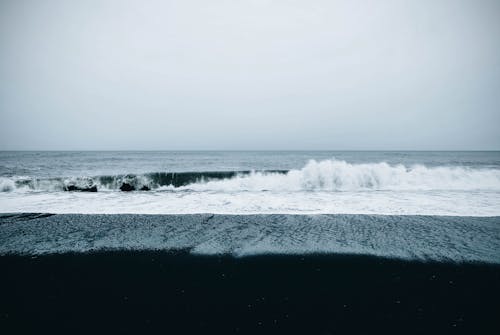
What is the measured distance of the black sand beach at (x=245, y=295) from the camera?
2.51m

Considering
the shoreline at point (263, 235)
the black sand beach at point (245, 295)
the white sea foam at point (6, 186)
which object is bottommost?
the white sea foam at point (6, 186)

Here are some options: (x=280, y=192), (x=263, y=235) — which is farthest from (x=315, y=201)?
(x=263, y=235)

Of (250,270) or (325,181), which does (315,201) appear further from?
(250,270)

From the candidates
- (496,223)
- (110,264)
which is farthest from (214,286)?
(496,223)

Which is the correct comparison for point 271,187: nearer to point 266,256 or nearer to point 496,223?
point 496,223

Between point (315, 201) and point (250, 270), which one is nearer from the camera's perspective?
point (250, 270)

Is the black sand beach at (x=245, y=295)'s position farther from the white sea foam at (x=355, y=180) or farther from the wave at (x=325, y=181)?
the white sea foam at (x=355, y=180)

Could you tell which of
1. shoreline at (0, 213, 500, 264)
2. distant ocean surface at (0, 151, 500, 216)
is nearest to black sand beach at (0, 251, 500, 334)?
shoreline at (0, 213, 500, 264)

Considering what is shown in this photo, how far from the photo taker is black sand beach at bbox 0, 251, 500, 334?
98.7 inches

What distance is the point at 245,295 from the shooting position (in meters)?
3.04

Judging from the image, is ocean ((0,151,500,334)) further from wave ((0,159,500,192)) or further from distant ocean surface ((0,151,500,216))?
wave ((0,159,500,192))

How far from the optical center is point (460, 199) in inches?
385

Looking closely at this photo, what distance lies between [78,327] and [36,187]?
15076 mm

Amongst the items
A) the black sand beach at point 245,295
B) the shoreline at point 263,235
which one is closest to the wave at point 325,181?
the shoreline at point 263,235
